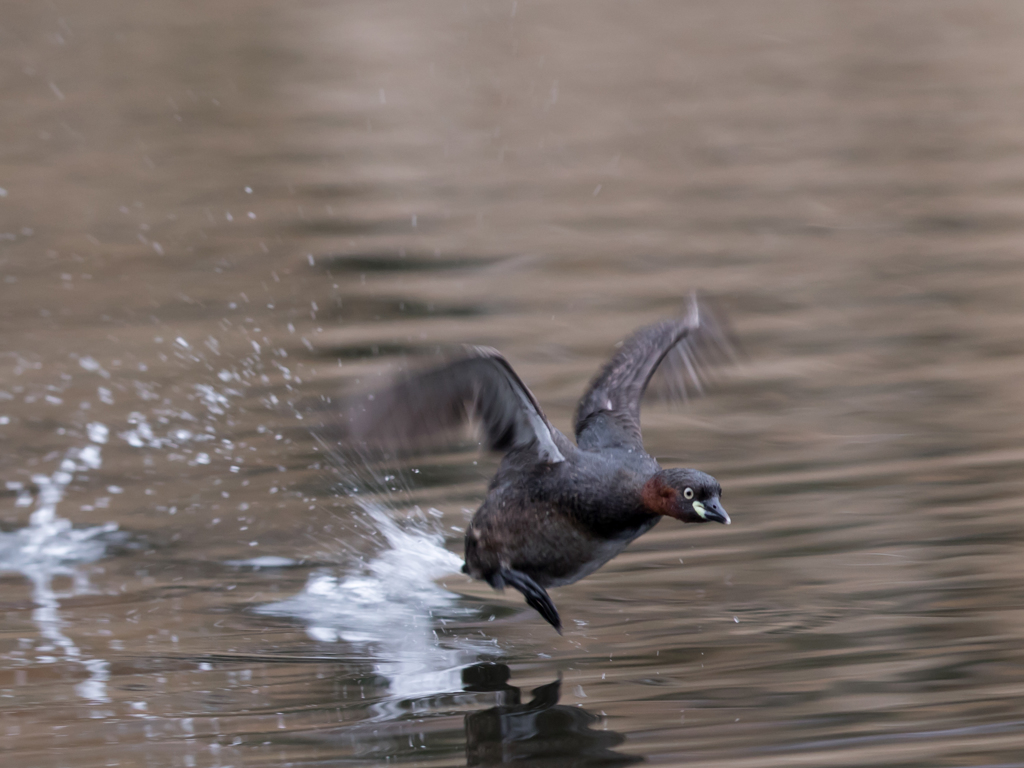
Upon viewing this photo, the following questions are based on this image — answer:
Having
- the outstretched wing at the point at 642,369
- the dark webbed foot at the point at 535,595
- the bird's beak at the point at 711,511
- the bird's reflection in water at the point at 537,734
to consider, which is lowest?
the bird's reflection in water at the point at 537,734

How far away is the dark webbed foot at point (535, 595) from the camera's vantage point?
14.2 feet

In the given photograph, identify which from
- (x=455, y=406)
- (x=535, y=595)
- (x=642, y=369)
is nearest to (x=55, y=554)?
(x=455, y=406)

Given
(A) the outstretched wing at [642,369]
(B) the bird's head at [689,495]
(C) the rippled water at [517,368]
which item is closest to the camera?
(C) the rippled water at [517,368]

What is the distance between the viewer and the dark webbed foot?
434cm

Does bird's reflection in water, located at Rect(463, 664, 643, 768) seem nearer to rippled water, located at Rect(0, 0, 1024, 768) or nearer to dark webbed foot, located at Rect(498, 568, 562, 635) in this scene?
rippled water, located at Rect(0, 0, 1024, 768)

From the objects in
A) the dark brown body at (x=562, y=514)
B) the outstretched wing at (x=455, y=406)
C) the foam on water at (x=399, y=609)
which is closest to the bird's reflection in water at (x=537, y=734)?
the foam on water at (x=399, y=609)

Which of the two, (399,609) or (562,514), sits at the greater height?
(562,514)

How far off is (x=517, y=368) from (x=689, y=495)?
2884mm

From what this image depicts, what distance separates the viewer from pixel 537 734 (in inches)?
144

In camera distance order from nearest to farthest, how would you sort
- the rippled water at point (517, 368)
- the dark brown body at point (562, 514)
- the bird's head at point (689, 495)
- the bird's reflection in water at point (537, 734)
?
the bird's reflection in water at point (537, 734)
the rippled water at point (517, 368)
the bird's head at point (689, 495)
the dark brown body at point (562, 514)

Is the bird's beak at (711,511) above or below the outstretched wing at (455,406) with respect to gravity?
below

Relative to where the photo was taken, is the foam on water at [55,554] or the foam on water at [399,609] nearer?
the foam on water at [399,609]

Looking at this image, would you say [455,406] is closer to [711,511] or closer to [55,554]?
[711,511]

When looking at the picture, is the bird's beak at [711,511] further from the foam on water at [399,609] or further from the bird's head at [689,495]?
the foam on water at [399,609]
